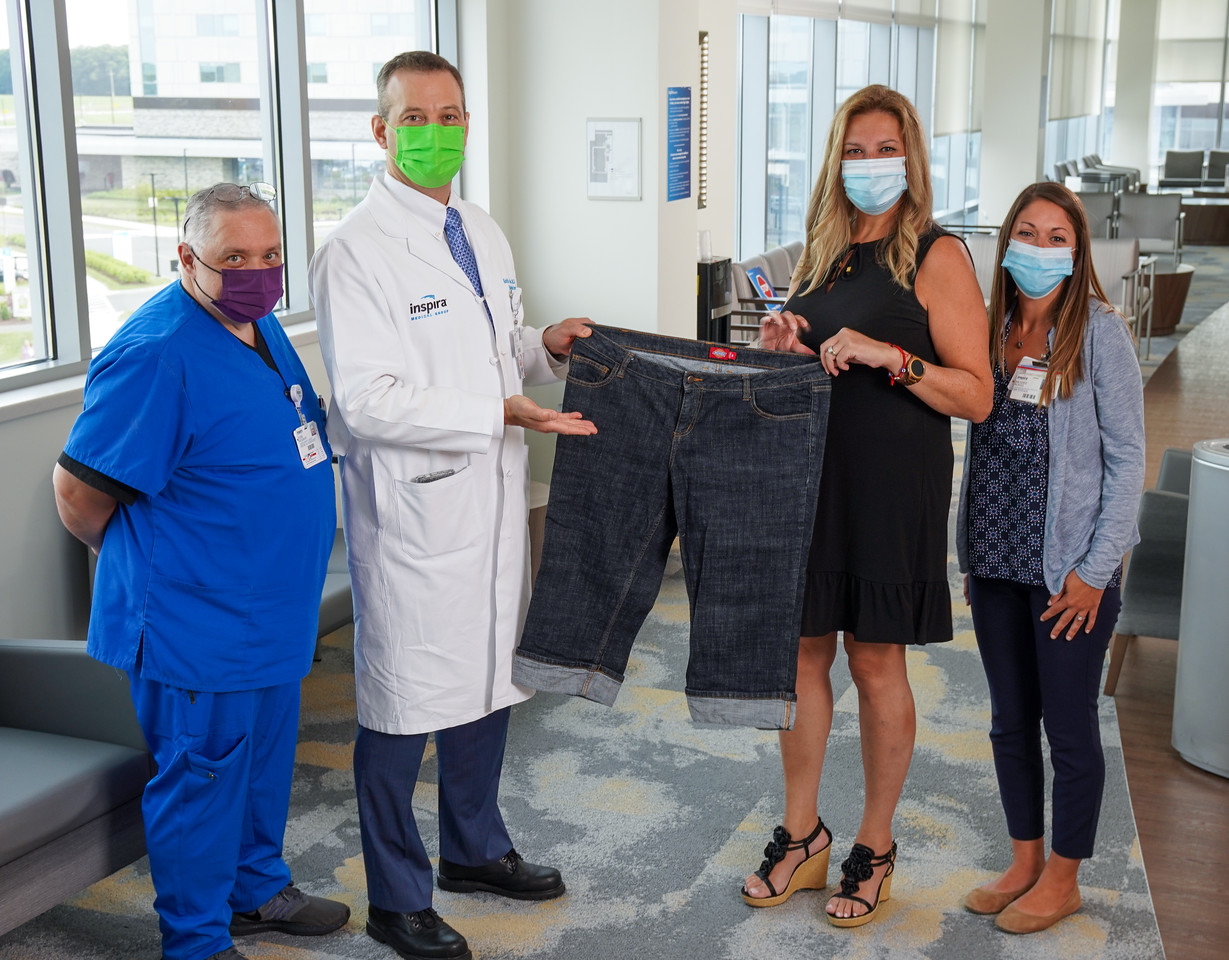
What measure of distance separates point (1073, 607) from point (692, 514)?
725 millimetres

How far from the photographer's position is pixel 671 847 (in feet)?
9.22

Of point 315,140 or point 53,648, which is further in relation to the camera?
point 315,140

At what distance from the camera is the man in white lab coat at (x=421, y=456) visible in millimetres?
2158

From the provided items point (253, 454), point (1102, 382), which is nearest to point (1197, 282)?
point (1102, 382)

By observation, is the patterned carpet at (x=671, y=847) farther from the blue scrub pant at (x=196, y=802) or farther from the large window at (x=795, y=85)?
the large window at (x=795, y=85)

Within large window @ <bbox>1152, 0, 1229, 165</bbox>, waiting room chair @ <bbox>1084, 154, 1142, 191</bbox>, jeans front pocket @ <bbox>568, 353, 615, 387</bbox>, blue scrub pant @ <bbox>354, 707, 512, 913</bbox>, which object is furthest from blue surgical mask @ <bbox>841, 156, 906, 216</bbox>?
large window @ <bbox>1152, 0, 1229, 165</bbox>

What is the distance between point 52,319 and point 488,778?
1.83 meters

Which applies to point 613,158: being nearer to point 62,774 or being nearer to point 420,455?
point 420,455

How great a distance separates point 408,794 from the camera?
2352mm

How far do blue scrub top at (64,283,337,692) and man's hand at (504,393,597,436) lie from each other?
15.7 inches

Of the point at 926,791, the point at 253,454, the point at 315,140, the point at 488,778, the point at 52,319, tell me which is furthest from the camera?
the point at 315,140

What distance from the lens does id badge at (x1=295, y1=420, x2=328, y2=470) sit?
2.23 metres

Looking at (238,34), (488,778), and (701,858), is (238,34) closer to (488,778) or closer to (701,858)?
(488,778)

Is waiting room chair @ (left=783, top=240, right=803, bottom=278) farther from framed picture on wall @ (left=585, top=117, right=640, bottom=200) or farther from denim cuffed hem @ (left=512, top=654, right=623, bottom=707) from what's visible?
denim cuffed hem @ (left=512, top=654, right=623, bottom=707)
